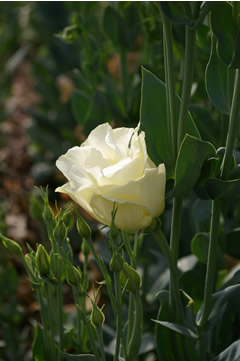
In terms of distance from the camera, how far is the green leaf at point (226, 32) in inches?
27.5

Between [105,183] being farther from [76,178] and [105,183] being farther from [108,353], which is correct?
[108,353]

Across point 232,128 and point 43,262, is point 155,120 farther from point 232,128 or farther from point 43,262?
point 43,262

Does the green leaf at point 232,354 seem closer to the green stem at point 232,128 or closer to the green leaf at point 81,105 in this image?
the green stem at point 232,128

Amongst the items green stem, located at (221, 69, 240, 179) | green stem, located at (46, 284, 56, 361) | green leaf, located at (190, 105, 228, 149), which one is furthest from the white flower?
green leaf, located at (190, 105, 228, 149)

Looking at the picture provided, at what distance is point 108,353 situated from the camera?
38.7 inches

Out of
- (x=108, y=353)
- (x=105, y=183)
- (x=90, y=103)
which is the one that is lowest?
(x=108, y=353)

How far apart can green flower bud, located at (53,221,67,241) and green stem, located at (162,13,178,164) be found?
170 millimetres

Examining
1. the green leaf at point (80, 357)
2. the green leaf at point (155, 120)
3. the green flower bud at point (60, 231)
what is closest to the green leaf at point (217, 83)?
the green leaf at point (155, 120)

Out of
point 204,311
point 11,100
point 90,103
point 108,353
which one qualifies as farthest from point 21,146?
point 204,311

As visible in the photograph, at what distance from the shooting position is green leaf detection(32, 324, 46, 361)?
3.03ft

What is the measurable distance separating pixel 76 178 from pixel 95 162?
38 millimetres

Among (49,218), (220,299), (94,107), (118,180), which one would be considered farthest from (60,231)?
(94,107)

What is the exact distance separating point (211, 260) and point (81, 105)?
0.66 meters

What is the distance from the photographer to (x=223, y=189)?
0.75 meters
